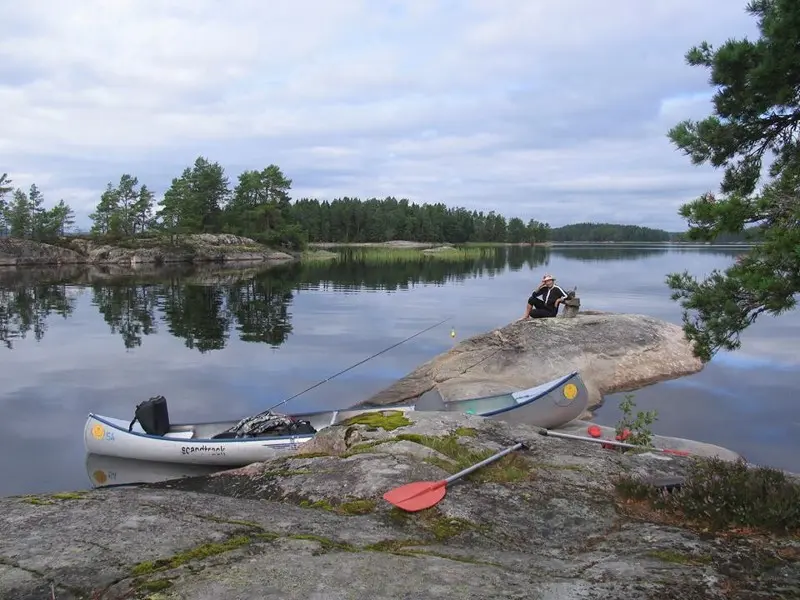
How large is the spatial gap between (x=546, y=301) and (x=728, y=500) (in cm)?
1542

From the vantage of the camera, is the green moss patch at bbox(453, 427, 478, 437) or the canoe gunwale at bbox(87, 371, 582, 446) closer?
the green moss patch at bbox(453, 427, 478, 437)

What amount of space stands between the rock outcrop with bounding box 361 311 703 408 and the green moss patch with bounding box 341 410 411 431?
7.21 metres

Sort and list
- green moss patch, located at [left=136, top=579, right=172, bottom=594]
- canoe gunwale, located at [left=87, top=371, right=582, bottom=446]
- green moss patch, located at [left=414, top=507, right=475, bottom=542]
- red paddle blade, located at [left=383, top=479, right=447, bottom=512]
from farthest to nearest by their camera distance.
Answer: canoe gunwale, located at [left=87, top=371, right=582, bottom=446], red paddle blade, located at [left=383, top=479, right=447, bottom=512], green moss patch, located at [left=414, top=507, right=475, bottom=542], green moss patch, located at [left=136, top=579, right=172, bottom=594]

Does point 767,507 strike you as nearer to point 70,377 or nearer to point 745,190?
point 745,190

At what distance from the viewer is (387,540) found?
4.68 m

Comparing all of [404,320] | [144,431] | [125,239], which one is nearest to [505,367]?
[144,431]

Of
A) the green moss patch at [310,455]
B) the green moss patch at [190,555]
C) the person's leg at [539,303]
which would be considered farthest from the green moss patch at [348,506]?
the person's leg at [539,303]

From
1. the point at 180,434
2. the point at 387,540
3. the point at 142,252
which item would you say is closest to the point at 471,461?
the point at 387,540

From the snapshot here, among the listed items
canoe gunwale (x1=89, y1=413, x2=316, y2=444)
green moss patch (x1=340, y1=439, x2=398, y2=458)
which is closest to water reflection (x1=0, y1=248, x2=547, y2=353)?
canoe gunwale (x1=89, y1=413, x2=316, y2=444)

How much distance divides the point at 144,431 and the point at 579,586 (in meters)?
11.1

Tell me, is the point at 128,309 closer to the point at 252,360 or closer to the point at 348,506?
the point at 252,360

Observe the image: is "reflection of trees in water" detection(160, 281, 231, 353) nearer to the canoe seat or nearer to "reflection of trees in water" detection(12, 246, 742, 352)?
"reflection of trees in water" detection(12, 246, 742, 352)

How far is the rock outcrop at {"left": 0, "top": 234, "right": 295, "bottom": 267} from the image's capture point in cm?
8038

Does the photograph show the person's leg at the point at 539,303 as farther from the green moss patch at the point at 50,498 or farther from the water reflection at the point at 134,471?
the green moss patch at the point at 50,498
